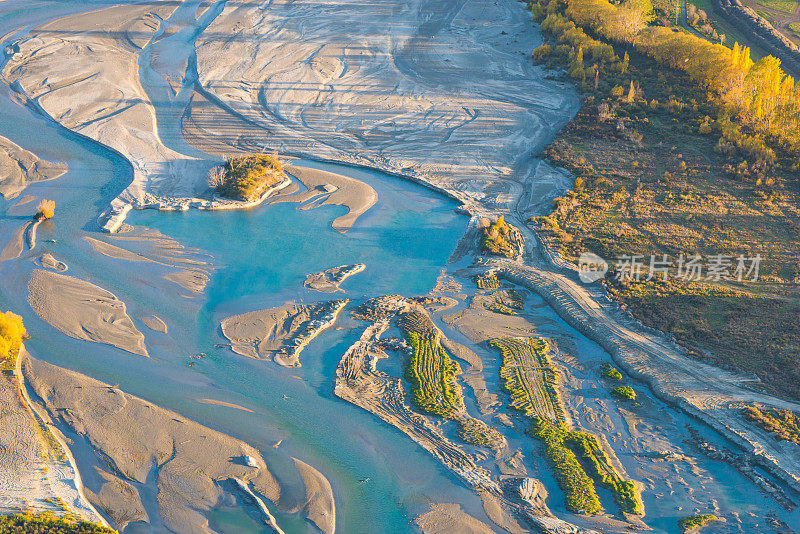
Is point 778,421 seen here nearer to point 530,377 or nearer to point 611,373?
point 611,373

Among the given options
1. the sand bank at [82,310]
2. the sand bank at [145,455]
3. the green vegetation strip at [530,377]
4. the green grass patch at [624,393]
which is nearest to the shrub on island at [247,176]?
the sand bank at [82,310]

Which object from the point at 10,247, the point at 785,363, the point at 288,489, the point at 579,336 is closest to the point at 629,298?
the point at 579,336

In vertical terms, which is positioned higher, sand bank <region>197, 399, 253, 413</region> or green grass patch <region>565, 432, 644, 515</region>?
green grass patch <region>565, 432, 644, 515</region>

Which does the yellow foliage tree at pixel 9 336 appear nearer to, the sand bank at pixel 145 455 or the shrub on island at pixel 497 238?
the sand bank at pixel 145 455

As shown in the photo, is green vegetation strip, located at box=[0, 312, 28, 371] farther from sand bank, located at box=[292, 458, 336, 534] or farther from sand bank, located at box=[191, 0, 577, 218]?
sand bank, located at box=[191, 0, 577, 218]

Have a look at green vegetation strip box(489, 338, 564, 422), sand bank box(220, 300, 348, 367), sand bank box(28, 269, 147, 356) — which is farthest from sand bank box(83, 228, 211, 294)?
green vegetation strip box(489, 338, 564, 422)

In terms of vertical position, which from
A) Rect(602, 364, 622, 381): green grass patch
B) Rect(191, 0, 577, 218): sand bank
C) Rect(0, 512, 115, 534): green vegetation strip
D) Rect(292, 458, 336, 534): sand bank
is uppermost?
Rect(191, 0, 577, 218): sand bank

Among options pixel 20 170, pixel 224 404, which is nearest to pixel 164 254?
pixel 224 404
